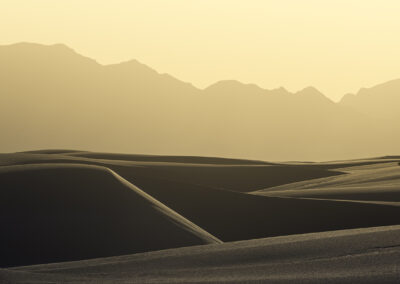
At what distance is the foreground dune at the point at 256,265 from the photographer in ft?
34.2

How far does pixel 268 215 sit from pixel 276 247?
1528 cm

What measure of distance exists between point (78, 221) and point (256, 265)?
36.9ft

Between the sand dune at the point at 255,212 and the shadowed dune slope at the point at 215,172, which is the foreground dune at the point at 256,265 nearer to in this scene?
the sand dune at the point at 255,212

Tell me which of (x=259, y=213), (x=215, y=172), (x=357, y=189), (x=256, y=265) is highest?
(x=256, y=265)

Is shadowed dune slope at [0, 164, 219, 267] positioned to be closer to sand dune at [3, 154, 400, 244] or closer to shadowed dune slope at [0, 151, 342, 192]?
sand dune at [3, 154, 400, 244]

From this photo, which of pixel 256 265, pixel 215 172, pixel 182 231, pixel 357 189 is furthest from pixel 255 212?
pixel 215 172

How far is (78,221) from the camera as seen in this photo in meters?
22.2

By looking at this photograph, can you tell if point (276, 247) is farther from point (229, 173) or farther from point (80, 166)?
point (229, 173)

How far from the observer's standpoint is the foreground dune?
34.2 ft

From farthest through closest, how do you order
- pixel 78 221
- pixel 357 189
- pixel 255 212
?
pixel 357 189 → pixel 255 212 → pixel 78 221

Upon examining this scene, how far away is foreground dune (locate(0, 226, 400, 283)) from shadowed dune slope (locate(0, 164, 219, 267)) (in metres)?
6.78

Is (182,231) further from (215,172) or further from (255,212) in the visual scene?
(215,172)

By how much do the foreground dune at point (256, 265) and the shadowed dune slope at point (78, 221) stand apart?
678 cm

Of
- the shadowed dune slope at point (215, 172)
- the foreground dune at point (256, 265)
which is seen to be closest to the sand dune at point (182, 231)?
the foreground dune at point (256, 265)
